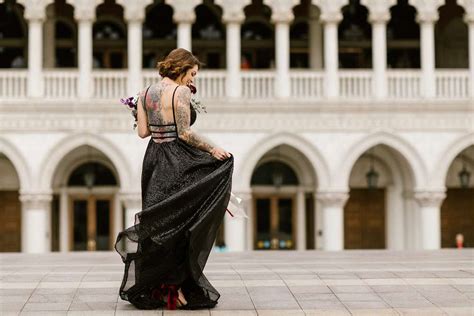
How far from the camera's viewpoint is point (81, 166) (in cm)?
2773

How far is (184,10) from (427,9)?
656cm

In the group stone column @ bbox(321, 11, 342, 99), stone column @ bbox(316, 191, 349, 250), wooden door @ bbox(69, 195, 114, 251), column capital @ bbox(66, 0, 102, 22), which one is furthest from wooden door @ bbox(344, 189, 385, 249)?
column capital @ bbox(66, 0, 102, 22)

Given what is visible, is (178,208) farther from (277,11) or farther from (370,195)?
(370,195)

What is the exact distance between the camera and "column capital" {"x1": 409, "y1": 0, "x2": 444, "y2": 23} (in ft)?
84.7

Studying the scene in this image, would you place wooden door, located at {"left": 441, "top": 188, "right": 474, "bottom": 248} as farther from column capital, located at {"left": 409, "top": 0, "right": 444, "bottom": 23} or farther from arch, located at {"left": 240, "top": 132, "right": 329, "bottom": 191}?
column capital, located at {"left": 409, "top": 0, "right": 444, "bottom": 23}

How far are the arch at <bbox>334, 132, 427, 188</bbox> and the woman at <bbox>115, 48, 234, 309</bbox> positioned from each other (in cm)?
1734

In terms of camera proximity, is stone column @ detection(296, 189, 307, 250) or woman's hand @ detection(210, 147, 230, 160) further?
stone column @ detection(296, 189, 307, 250)

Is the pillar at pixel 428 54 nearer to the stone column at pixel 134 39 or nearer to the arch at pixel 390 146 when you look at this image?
the arch at pixel 390 146

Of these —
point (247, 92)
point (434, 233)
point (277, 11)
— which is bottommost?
point (434, 233)

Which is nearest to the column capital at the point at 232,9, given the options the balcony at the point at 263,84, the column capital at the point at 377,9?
the balcony at the point at 263,84

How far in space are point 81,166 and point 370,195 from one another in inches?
340

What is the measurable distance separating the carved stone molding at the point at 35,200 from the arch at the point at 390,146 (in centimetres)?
770

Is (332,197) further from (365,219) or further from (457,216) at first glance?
(457,216)

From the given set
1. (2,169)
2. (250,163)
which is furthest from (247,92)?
(2,169)
